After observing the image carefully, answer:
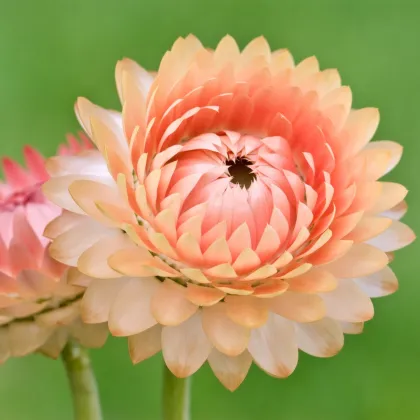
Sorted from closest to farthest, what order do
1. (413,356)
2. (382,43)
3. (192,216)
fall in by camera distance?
(192,216)
(413,356)
(382,43)

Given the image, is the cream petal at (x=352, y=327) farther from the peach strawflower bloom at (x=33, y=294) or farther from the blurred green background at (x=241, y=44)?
the blurred green background at (x=241, y=44)

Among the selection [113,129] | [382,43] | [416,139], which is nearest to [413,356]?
[416,139]

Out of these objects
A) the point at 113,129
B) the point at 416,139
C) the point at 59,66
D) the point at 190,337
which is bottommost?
the point at 190,337

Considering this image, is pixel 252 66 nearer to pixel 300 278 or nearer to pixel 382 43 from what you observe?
pixel 300 278

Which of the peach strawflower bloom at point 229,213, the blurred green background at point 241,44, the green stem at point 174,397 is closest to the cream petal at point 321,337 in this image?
the peach strawflower bloom at point 229,213

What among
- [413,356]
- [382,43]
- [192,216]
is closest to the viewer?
[192,216]

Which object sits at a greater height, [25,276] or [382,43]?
[382,43]

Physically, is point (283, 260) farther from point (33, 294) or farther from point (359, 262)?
point (33, 294)
